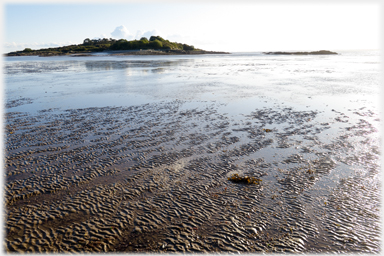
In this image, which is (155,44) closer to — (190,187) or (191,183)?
(191,183)

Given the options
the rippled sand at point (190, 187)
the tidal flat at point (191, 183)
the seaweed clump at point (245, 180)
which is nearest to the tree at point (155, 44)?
the tidal flat at point (191, 183)

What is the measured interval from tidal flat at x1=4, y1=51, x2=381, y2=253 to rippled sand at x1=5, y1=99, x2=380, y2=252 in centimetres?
4

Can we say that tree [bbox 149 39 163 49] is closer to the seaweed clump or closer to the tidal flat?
the tidal flat

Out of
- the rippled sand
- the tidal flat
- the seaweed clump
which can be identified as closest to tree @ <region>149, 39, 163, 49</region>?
the tidal flat

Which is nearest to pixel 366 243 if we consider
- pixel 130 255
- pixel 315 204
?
pixel 315 204

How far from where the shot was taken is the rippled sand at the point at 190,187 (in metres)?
6.49

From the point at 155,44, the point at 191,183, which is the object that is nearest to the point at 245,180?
the point at 191,183

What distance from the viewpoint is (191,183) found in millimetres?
9141

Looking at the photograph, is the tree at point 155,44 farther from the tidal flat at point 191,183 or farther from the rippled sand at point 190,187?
the rippled sand at point 190,187

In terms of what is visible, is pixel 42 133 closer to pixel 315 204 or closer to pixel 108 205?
pixel 108 205

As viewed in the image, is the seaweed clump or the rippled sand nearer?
the rippled sand

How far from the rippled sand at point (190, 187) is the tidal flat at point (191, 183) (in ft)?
0.14

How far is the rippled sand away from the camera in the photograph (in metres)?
6.49

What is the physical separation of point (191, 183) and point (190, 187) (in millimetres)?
279
